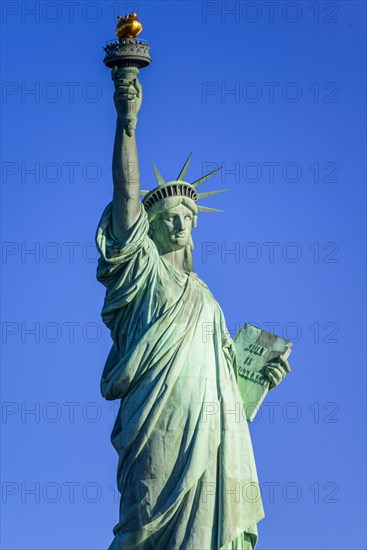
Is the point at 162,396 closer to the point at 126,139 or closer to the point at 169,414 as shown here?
the point at 169,414

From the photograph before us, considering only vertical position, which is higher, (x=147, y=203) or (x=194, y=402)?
(x=147, y=203)

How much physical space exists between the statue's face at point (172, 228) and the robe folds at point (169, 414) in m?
0.33

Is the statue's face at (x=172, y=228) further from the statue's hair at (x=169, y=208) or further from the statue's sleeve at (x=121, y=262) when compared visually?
the statue's sleeve at (x=121, y=262)

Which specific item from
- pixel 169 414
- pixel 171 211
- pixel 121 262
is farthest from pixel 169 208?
pixel 169 414

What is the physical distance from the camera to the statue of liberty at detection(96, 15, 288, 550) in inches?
1523

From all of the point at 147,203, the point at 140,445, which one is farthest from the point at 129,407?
the point at 147,203

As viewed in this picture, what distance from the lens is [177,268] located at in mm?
40219

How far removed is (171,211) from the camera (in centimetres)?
4006

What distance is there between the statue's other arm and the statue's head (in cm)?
107

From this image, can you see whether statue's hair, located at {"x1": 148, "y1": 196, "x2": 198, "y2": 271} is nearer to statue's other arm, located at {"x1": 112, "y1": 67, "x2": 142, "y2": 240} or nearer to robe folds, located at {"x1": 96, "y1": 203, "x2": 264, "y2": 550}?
robe folds, located at {"x1": 96, "y1": 203, "x2": 264, "y2": 550}

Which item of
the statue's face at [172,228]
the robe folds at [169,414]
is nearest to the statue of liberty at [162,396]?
the robe folds at [169,414]

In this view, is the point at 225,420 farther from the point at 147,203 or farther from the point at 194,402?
the point at 147,203

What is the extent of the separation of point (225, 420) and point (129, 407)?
1.36 m

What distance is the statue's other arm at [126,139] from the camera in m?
39.0
